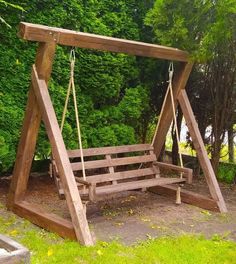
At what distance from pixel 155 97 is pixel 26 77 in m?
2.88

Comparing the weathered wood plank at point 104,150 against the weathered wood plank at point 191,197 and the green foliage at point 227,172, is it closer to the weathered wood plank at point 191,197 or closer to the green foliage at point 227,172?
the weathered wood plank at point 191,197

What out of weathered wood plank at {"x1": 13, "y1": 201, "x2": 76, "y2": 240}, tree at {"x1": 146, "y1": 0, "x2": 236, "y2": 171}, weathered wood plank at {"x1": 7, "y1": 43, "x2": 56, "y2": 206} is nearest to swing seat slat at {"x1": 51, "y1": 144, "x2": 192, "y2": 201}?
weathered wood plank at {"x1": 13, "y1": 201, "x2": 76, "y2": 240}

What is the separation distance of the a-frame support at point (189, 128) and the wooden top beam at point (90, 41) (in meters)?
0.35

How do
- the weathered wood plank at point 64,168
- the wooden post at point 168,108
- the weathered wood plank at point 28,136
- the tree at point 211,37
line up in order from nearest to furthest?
the weathered wood plank at point 64,168 < the weathered wood plank at point 28,136 < the tree at point 211,37 < the wooden post at point 168,108

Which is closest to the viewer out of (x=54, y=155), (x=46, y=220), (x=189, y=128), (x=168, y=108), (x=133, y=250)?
(x=133, y=250)

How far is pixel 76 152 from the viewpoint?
5.77 m

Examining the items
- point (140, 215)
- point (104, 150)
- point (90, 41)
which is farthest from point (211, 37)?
point (140, 215)

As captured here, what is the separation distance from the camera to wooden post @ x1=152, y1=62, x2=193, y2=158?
6582 millimetres

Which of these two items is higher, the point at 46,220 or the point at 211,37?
the point at 211,37

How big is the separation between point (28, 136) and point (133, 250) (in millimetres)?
2100

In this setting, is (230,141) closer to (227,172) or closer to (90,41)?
(227,172)

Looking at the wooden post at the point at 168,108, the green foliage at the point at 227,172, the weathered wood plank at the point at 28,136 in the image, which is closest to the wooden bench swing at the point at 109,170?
the wooden post at the point at 168,108

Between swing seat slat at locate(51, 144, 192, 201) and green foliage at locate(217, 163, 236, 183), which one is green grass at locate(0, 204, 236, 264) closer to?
swing seat slat at locate(51, 144, 192, 201)

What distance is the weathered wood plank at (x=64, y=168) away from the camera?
4.67 m
